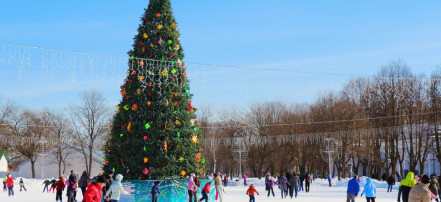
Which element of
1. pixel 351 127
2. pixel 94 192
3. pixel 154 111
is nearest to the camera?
pixel 94 192

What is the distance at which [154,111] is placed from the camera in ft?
72.9

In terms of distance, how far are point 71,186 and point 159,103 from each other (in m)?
4.83

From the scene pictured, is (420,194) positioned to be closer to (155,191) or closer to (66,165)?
(155,191)

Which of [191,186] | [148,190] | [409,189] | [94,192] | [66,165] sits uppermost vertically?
[94,192]

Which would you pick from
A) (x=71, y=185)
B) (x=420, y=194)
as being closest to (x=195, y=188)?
(x=71, y=185)

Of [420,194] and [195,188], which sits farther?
[195,188]

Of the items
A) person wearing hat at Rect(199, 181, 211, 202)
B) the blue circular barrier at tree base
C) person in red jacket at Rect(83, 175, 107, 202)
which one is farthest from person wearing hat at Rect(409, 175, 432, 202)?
person wearing hat at Rect(199, 181, 211, 202)

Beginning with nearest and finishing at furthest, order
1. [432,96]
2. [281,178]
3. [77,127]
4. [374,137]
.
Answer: [281,178] → [432,96] → [374,137] → [77,127]

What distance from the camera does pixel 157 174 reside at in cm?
2194

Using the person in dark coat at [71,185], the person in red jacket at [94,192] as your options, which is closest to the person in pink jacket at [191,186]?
the person in dark coat at [71,185]

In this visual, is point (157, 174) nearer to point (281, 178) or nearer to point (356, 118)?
point (281, 178)

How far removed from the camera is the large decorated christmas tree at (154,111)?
22.0 m

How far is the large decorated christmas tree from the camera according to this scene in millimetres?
22016

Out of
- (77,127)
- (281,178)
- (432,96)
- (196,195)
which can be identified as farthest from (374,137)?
(196,195)
